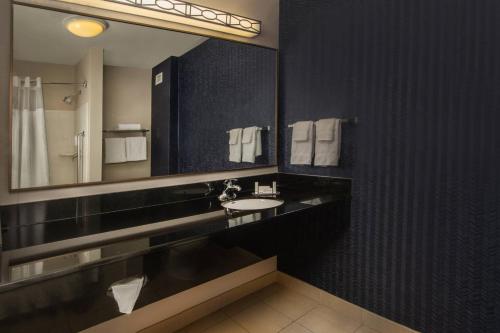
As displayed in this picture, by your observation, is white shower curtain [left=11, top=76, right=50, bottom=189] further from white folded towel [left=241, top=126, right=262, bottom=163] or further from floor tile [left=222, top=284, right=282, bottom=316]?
floor tile [left=222, top=284, right=282, bottom=316]

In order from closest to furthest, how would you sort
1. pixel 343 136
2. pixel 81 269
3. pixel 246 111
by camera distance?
pixel 81 269 < pixel 343 136 < pixel 246 111

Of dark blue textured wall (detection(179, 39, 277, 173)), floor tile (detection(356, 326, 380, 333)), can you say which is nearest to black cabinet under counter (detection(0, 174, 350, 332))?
dark blue textured wall (detection(179, 39, 277, 173))

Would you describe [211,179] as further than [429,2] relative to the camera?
Yes

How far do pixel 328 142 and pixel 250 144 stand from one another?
56 centimetres

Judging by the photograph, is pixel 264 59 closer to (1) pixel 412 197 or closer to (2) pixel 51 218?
(1) pixel 412 197

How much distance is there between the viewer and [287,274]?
240 centimetres

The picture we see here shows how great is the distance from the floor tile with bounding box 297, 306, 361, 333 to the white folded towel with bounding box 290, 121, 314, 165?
1.04 metres

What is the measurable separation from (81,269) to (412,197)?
5.33 feet

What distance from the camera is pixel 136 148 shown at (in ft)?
5.36

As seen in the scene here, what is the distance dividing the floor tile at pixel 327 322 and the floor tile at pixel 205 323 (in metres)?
0.53

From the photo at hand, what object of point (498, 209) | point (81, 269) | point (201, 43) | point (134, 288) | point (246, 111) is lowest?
point (134, 288)

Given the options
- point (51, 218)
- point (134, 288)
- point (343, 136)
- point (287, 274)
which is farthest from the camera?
point (287, 274)

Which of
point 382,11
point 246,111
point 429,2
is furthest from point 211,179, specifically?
point 429,2

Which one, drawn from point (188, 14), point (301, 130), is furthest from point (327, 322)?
point (188, 14)
